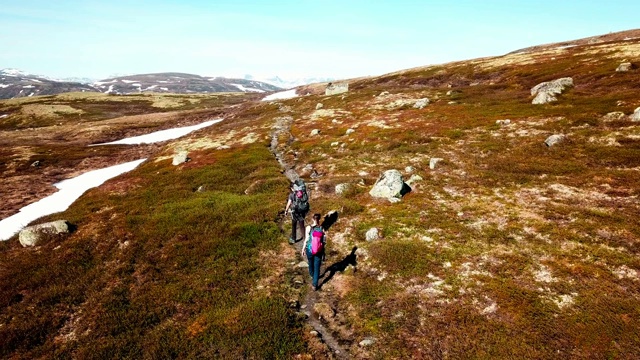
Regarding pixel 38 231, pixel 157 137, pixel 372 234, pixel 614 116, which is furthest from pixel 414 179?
pixel 157 137

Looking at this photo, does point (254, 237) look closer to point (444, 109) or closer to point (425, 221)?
point (425, 221)

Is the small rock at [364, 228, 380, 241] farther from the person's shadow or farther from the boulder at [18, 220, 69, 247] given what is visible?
the boulder at [18, 220, 69, 247]

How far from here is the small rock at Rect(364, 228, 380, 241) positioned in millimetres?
25078

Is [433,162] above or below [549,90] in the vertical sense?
below

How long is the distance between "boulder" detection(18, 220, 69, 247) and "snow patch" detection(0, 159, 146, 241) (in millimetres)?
7151

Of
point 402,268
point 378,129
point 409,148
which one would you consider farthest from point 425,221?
point 378,129

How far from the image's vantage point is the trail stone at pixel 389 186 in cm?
3203

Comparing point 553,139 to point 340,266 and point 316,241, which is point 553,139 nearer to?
point 340,266

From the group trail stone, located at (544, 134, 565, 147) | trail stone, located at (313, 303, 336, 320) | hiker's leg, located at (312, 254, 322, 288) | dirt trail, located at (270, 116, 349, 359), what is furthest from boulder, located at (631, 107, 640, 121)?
trail stone, located at (313, 303, 336, 320)

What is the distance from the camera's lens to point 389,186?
32.4 metres

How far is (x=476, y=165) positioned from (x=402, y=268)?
74.0ft

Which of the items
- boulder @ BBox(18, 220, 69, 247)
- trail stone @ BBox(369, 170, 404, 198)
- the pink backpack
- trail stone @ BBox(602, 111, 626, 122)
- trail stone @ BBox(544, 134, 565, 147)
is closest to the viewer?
the pink backpack

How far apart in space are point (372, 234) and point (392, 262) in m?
3.85

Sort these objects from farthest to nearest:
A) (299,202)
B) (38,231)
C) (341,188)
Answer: (341,188), (38,231), (299,202)
